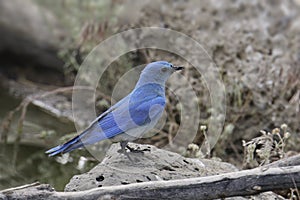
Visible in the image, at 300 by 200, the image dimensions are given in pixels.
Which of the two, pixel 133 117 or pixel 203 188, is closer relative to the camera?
pixel 203 188

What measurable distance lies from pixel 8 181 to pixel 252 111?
2295mm

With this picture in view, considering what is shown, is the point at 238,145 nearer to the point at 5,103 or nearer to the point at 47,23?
the point at 5,103

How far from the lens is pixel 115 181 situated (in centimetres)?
400

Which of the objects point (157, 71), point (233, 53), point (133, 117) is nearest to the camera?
point (133, 117)

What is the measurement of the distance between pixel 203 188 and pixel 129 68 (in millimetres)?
3856

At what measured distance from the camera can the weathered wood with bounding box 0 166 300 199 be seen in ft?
11.3

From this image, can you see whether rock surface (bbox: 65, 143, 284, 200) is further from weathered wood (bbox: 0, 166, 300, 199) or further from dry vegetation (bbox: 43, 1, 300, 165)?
dry vegetation (bbox: 43, 1, 300, 165)

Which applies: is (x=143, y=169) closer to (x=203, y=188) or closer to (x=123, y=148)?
(x=123, y=148)

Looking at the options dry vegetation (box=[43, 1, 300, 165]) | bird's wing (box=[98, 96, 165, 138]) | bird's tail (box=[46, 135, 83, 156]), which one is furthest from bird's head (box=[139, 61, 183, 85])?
dry vegetation (box=[43, 1, 300, 165])

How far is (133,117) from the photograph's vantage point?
4.33m

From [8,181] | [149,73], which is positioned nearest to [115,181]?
[149,73]

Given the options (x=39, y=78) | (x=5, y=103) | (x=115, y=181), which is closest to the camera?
(x=115, y=181)

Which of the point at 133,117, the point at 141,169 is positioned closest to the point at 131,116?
the point at 133,117

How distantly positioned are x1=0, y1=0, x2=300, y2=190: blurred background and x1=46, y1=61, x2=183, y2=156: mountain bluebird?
2.70 feet
